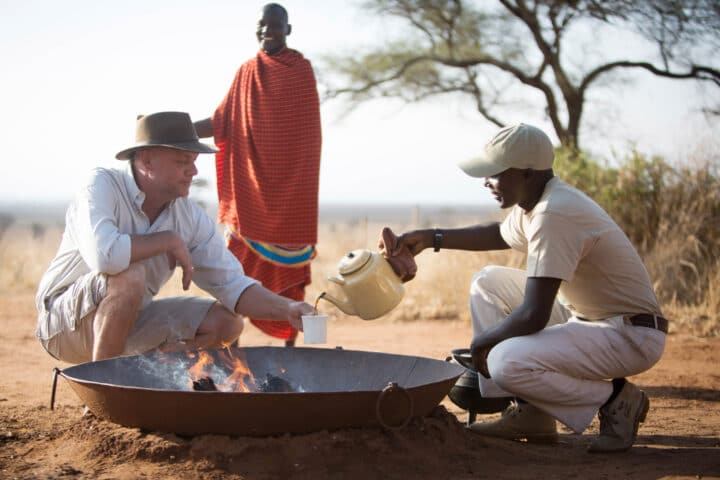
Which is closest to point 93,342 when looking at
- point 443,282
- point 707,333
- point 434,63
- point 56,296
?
point 56,296

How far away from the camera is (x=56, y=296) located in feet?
11.9

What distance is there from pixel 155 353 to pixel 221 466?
2.45 feet

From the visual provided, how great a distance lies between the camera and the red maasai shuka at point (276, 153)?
4.93m

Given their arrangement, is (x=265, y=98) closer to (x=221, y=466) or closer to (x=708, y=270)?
(x=221, y=466)

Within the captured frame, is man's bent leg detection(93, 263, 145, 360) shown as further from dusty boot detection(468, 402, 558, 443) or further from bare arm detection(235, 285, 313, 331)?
dusty boot detection(468, 402, 558, 443)

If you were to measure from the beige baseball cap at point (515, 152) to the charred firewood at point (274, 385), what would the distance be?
1.04 m

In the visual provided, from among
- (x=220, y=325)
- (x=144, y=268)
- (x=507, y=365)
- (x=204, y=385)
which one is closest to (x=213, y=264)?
(x=220, y=325)

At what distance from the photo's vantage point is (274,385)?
3209 mm

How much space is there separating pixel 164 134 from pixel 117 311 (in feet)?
2.42

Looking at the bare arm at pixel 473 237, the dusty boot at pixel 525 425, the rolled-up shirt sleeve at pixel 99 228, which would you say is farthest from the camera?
the bare arm at pixel 473 237

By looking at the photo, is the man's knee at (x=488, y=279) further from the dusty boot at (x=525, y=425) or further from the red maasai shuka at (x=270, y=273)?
the red maasai shuka at (x=270, y=273)

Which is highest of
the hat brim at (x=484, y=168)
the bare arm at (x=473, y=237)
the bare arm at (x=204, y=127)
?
the bare arm at (x=204, y=127)

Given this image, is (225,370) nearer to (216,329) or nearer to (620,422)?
(216,329)

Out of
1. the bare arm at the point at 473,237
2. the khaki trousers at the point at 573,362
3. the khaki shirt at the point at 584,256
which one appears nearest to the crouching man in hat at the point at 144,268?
the bare arm at the point at 473,237
